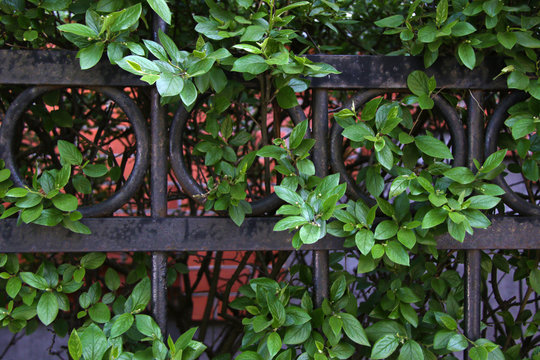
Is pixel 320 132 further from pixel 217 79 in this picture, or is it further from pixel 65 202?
pixel 65 202

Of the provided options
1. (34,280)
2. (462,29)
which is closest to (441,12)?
(462,29)

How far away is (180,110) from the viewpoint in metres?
0.98

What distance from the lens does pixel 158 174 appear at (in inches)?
39.6

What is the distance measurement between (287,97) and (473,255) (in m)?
0.53

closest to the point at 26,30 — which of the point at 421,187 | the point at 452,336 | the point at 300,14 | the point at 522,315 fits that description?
the point at 300,14

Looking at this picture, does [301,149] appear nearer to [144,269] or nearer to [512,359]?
[144,269]

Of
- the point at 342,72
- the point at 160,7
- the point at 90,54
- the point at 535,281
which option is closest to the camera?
the point at 160,7

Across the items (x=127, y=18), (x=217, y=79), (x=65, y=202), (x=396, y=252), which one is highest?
(x=127, y=18)

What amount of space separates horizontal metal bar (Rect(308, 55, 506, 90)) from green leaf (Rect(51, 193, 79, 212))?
1.75ft

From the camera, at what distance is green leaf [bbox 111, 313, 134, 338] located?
3.11 ft

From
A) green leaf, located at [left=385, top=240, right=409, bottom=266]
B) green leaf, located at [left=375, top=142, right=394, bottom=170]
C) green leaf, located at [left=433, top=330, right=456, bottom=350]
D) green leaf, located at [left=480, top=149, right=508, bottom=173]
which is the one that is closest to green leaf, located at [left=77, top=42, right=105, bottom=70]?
green leaf, located at [left=375, top=142, right=394, bottom=170]

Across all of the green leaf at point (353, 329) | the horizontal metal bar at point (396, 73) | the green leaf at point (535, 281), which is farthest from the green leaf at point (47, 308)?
the green leaf at point (535, 281)

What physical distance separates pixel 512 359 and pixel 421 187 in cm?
48

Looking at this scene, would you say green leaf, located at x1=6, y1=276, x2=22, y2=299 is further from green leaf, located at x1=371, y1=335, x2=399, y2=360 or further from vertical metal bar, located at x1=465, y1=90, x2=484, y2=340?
vertical metal bar, located at x1=465, y1=90, x2=484, y2=340
